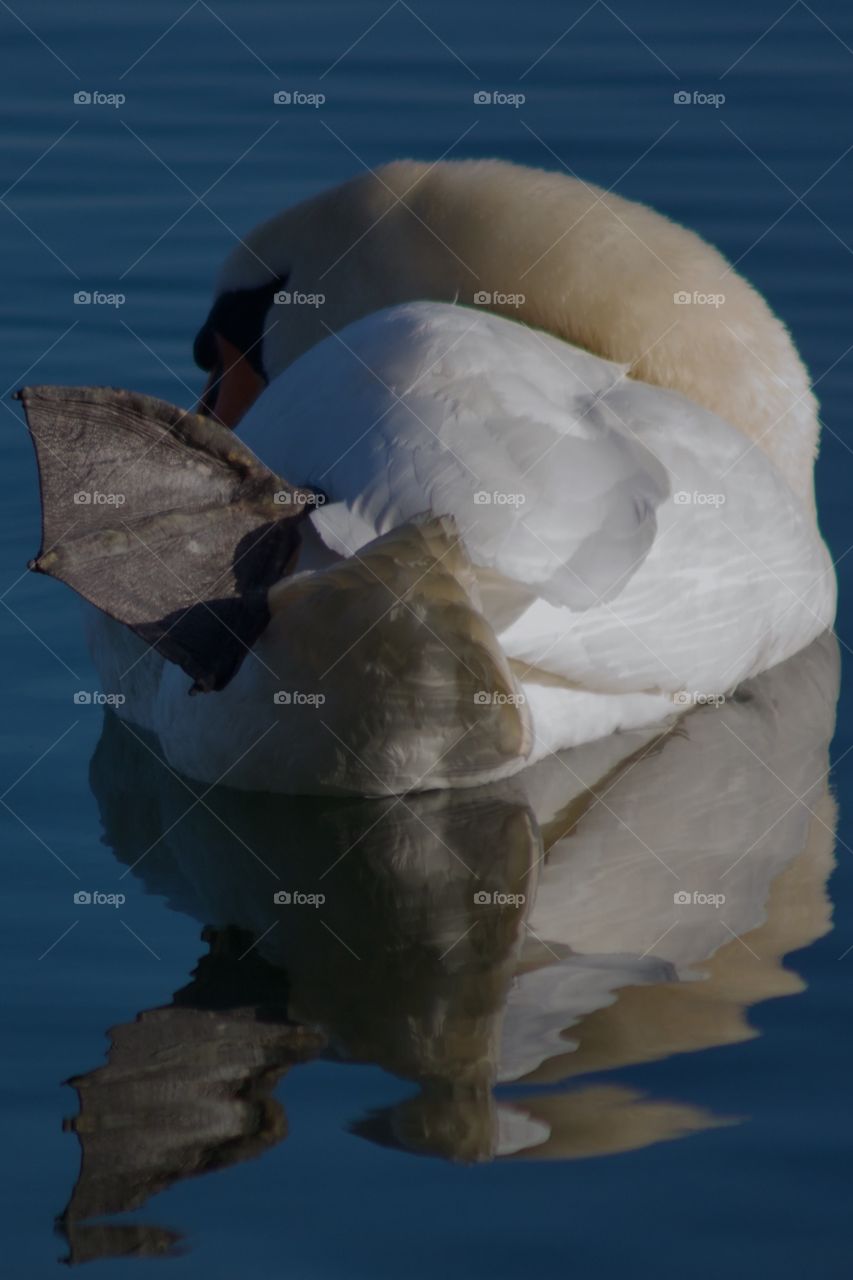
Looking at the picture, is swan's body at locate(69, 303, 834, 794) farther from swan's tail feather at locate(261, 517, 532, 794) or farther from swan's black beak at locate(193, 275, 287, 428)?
swan's black beak at locate(193, 275, 287, 428)

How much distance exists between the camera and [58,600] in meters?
6.29

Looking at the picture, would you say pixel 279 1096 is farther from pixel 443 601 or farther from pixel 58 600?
pixel 58 600

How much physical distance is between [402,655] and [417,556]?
0.67ft

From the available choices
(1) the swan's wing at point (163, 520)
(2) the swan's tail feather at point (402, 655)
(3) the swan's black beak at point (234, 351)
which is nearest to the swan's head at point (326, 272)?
(3) the swan's black beak at point (234, 351)

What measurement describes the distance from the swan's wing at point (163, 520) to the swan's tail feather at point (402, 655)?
182 millimetres

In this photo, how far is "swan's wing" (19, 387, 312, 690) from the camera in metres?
4.72

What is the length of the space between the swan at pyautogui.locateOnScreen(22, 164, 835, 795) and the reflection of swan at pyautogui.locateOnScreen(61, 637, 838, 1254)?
116mm

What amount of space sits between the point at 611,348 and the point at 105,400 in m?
1.75

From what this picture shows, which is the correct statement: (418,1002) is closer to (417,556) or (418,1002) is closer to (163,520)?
(417,556)

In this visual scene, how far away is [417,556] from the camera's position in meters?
4.39

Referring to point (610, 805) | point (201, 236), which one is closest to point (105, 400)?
point (610, 805)

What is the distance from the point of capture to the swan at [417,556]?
179 inches

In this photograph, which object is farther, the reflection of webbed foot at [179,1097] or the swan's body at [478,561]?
the swan's body at [478,561]

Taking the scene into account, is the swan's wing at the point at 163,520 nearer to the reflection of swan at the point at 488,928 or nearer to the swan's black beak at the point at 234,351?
the reflection of swan at the point at 488,928
